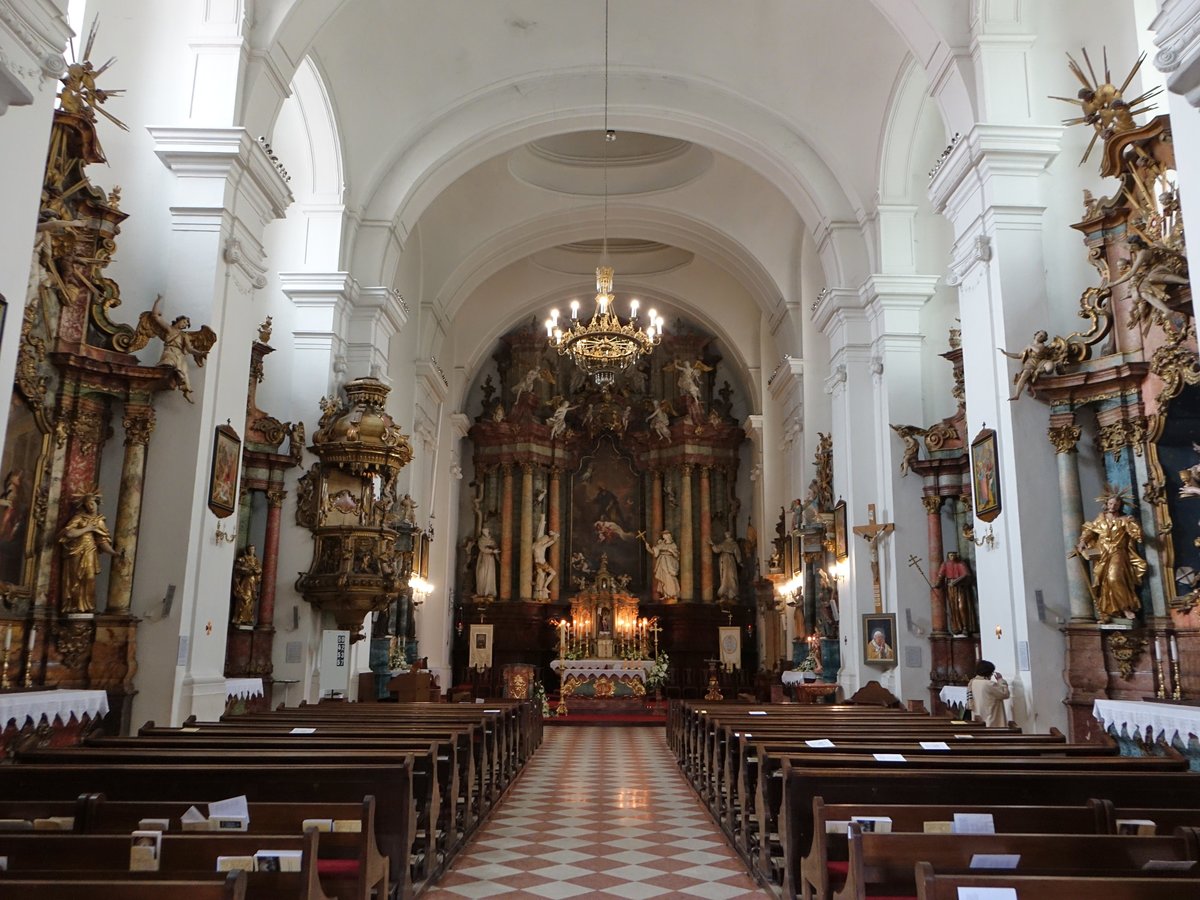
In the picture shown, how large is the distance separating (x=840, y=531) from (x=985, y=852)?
10.3m

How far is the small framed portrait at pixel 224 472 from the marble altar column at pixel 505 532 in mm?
13310

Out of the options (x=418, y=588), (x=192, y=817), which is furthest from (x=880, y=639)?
(x=192, y=817)

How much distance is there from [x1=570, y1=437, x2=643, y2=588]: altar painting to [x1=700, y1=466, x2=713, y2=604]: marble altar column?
1.61 m

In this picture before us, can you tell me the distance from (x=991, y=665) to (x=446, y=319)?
13143 millimetres

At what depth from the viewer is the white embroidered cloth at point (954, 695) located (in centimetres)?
950

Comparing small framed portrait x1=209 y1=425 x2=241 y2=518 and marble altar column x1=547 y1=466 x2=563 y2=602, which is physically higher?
marble altar column x1=547 y1=466 x2=563 y2=602

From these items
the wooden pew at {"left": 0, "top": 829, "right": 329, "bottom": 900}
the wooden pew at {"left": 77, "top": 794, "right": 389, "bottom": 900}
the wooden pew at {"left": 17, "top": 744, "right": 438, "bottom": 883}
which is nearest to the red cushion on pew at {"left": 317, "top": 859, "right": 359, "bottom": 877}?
the wooden pew at {"left": 77, "top": 794, "right": 389, "bottom": 900}

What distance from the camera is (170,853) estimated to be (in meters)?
2.95

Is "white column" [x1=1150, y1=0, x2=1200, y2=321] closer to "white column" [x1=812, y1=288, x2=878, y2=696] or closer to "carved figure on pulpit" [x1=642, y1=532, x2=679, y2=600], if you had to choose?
"white column" [x1=812, y1=288, x2=878, y2=696]

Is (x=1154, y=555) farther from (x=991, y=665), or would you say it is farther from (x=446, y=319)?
(x=446, y=319)

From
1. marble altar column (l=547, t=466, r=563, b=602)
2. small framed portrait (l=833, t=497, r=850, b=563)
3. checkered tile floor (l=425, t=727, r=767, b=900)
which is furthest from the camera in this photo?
marble altar column (l=547, t=466, r=563, b=602)

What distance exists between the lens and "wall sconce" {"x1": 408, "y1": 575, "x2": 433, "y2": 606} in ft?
53.2

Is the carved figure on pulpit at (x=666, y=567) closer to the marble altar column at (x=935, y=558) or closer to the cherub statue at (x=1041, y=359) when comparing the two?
the marble altar column at (x=935, y=558)

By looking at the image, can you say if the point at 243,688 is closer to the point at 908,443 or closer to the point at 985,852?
the point at 985,852
